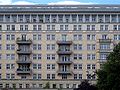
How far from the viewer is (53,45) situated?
126 meters

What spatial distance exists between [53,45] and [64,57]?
3846 mm

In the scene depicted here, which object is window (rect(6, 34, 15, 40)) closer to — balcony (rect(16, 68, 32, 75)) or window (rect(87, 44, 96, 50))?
balcony (rect(16, 68, 32, 75))

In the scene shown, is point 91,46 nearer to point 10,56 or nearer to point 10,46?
point 10,46

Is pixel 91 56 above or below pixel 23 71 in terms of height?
above

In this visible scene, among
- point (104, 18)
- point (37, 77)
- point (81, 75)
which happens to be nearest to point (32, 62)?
point (37, 77)

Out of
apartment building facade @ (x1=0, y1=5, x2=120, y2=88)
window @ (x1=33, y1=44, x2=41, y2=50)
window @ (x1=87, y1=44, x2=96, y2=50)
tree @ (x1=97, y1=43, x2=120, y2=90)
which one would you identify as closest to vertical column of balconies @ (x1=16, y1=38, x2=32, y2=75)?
apartment building facade @ (x1=0, y1=5, x2=120, y2=88)

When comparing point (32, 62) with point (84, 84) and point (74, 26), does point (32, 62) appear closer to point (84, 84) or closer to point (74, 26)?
point (74, 26)

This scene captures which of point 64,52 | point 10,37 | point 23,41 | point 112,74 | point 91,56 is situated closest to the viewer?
point 112,74

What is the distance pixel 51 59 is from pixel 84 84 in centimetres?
2918

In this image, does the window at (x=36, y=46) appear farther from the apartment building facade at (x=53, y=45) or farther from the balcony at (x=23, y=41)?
the balcony at (x=23, y=41)

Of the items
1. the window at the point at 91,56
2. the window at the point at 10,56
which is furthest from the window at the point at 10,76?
the window at the point at 91,56

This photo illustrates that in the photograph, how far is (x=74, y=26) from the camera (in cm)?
12556

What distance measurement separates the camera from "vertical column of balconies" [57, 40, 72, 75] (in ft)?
411

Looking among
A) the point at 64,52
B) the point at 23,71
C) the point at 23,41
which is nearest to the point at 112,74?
the point at 64,52
